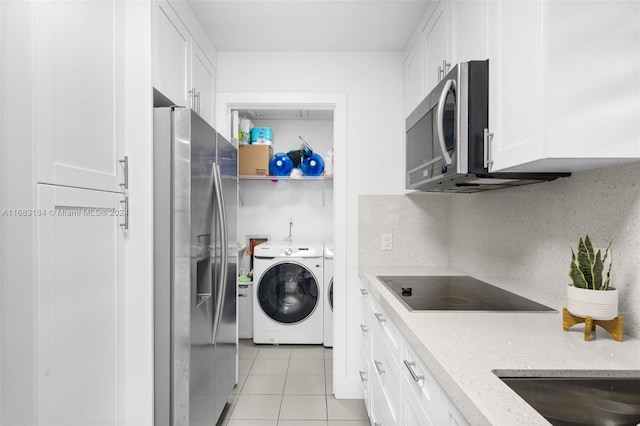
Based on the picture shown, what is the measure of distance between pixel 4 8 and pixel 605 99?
1.57m

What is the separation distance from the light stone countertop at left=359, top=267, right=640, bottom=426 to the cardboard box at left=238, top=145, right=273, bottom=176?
9.12 feet

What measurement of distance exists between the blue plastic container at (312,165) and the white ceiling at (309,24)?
1.42 m

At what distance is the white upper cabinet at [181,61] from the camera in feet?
5.76

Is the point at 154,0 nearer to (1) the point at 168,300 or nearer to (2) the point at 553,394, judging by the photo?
(1) the point at 168,300

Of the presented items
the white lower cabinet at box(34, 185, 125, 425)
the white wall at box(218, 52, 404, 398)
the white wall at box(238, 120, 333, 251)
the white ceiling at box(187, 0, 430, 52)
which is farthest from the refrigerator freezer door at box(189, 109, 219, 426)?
the white wall at box(238, 120, 333, 251)

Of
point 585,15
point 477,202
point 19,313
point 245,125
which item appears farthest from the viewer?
point 245,125

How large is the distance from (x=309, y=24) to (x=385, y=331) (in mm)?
1725

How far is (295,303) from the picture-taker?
3762 mm

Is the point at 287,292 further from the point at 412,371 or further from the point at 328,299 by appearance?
the point at 412,371

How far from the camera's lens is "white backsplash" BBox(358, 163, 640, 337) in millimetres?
1123

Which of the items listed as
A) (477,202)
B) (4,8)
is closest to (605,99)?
(477,202)

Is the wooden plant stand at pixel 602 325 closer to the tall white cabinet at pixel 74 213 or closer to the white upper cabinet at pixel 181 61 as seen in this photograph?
the tall white cabinet at pixel 74 213

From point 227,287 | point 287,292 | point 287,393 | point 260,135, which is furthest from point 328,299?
point 260,135

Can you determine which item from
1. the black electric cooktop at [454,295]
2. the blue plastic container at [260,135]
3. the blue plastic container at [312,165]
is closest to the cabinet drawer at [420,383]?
the black electric cooktop at [454,295]
